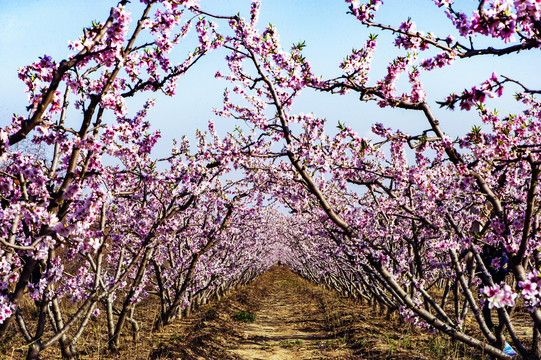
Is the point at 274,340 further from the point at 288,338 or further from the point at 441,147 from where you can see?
the point at 441,147

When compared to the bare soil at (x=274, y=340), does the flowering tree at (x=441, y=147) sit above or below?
above

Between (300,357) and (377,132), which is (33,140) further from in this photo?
(300,357)

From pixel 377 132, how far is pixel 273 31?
2.25m

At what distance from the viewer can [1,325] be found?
4.69m

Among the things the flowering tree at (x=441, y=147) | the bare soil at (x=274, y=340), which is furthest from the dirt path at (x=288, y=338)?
the flowering tree at (x=441, y=147)

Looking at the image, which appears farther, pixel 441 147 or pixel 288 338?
pixel 288 338

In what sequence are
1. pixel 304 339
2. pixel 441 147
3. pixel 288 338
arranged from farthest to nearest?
pixel 288 338, pixel 304 339, pixel 441 147

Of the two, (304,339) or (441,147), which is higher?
(441,147)

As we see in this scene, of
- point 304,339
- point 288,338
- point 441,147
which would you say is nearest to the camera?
point 441,147

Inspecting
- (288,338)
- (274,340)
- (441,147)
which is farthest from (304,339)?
(441,147)

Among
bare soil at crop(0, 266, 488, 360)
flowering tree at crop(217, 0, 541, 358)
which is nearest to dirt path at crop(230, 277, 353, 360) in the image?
bare soil at crop(0, 266, 488, 360)

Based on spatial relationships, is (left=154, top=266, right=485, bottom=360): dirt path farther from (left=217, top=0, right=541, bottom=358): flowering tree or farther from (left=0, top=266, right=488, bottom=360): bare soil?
(left=217, top=0, right=541, bottom=358): flowering tree

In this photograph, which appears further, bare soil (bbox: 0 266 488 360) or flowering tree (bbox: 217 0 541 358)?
bare soil (bbox: 0 266 488 360)

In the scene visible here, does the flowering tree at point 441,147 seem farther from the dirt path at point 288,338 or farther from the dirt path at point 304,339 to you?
the dirt path at point 288,338
